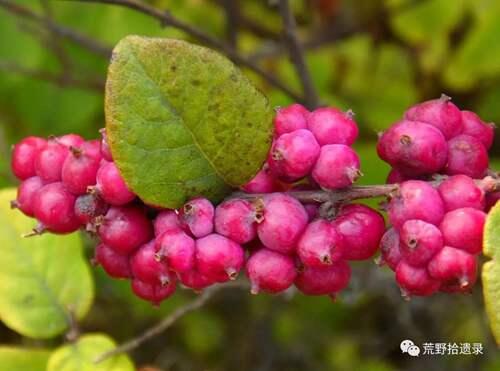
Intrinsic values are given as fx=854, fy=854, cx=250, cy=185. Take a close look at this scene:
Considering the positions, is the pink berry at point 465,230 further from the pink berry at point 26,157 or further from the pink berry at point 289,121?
the pink berry at point 26,157

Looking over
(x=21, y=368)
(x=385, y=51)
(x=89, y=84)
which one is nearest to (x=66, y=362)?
(x=21, y=368)

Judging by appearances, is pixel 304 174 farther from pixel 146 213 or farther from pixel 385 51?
pixel 385 51

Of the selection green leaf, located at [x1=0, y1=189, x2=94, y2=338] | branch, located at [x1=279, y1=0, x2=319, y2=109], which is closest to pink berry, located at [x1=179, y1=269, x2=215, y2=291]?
green leaf, located at [x1=0, y1=189, x2=94, y2=338]

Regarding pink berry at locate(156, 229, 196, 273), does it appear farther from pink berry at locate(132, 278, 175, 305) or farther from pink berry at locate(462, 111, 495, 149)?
pink berry at locate(462, 111, 495, 149)

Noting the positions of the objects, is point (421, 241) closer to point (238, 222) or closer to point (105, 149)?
point (238, 222)

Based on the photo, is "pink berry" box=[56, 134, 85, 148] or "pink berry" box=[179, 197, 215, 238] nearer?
"pink berry" box=[179, 197, 215, 238]

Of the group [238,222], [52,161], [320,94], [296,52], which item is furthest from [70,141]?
[320,94]

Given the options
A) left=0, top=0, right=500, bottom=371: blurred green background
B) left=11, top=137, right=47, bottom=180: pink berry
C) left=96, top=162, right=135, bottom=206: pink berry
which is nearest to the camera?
left=96, top=162, right=135, bottom=206: pink berry

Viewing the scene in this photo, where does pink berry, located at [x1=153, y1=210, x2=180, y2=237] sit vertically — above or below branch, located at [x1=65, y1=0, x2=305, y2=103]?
below
